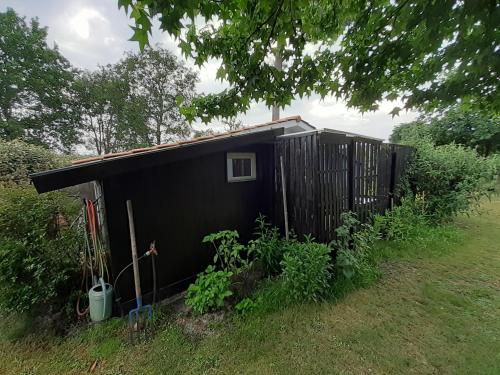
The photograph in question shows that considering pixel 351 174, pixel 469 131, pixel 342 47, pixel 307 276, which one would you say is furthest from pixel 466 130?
pixel 307 276

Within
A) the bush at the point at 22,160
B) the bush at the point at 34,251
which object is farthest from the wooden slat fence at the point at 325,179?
the bush at the point at 22,160

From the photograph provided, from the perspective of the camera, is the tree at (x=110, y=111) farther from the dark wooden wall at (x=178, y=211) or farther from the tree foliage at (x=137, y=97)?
the dark wooden wall at (x=178, y=211)

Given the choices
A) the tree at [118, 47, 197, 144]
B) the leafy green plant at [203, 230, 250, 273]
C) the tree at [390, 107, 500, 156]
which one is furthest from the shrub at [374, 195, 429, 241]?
the tree at [118, 47, 197, 144]

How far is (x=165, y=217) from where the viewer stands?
3.33 m

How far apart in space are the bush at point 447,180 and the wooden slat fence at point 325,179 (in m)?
2.52

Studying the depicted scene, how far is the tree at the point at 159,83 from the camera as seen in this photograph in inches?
→ 560

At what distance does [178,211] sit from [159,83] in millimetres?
14220

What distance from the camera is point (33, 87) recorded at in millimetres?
14445

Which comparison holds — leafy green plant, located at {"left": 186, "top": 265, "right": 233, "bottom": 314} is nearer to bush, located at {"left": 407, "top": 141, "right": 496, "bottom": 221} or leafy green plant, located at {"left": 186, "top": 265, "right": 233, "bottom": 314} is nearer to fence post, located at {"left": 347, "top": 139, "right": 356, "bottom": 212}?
fence post, located at {"left": 347, "top": 139, "right": 356, "bottom": 212}

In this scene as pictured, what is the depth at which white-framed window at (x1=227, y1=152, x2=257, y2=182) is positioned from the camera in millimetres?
3977

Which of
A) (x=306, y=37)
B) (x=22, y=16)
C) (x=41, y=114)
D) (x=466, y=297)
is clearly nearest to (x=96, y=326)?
(x=306, y=37)

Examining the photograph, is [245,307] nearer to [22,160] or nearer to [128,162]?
[128,162]

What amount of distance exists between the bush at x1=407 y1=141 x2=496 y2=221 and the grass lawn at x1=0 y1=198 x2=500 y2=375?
10.8 ft

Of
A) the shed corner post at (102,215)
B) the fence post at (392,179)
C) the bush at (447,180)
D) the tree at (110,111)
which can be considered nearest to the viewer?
the shed corner post at (102,215)
